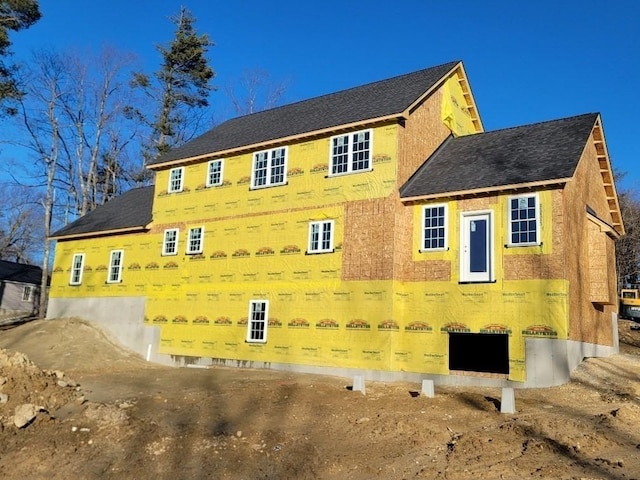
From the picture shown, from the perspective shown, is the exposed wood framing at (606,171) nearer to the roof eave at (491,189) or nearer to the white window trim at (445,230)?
the roof eave at (491,189)

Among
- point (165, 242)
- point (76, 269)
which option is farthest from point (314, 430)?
point (76, 269)

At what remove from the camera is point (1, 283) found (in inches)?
1714

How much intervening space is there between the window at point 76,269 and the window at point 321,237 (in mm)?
13693

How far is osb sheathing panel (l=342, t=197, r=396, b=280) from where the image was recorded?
17391 millimetres

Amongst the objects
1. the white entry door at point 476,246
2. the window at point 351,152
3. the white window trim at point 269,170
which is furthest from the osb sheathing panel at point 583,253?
the white window trim at point 269,170

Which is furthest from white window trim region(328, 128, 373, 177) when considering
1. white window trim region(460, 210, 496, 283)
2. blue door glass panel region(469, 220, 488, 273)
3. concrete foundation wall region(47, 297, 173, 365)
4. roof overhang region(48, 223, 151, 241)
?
concrete foundation wall region(47, 297, 173, 365)

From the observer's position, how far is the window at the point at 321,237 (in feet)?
61.8

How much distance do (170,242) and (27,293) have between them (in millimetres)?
28475

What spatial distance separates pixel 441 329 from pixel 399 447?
7298mm

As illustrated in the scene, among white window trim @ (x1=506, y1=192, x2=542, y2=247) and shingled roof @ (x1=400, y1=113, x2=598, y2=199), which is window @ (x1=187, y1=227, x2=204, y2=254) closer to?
shingled roof @ (x1=400, y1=113, x2=598, y2=199)

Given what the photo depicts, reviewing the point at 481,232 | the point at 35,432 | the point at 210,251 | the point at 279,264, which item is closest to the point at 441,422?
the point at 481,232

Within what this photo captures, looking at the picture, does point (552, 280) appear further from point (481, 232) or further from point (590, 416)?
point (590, 416)

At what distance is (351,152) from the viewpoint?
62.2 ft

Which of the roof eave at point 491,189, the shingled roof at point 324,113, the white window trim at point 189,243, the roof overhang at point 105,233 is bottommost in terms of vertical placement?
the white window trim at point 189,243
